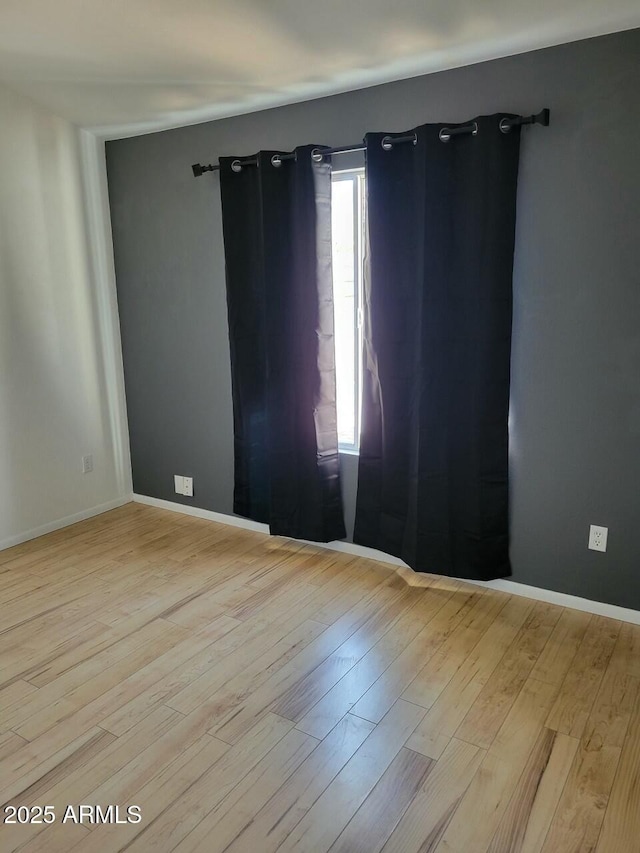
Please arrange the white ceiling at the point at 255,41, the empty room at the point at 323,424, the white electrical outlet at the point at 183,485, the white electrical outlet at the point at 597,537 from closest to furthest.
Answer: the empty room at the point at 323,424 → the white ceiling at the point at 255,41 → the white electrical outlet at the point at 597,537 → the white electrical outlet at the point at 183,485

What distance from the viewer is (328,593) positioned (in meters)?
2.90

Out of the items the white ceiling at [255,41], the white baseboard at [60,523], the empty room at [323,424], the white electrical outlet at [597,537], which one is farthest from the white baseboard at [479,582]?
the white ceiling at [255,41]

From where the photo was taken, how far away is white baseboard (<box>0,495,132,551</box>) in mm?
3511

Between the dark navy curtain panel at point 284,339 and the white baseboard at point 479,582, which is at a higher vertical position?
the dark navy curtain panel at point 284,339

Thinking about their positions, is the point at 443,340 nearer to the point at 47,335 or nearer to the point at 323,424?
the point at 323,424

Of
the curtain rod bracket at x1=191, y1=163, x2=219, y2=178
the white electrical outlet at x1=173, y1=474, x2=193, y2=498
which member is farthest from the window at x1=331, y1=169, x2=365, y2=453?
the white electrical outlet at x1=173, y1=474, x2=193, y2=498

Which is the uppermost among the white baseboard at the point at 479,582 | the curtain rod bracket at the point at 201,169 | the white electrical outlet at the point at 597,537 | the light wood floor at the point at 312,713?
the curtain rod bracket at the point at 201,169

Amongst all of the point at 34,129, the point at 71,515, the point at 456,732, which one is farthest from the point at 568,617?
the point at 34,129

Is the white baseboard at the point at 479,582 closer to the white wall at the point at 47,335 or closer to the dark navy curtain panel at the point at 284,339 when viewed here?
the dark navy curtain panel at the point at 284,339

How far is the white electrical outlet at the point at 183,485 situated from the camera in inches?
155

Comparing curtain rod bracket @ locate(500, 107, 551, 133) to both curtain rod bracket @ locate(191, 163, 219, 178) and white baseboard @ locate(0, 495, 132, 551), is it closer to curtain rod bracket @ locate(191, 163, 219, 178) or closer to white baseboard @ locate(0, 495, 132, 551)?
curtain rod bracket @ locate(191, 163, 219, 178)

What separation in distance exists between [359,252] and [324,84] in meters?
0.78

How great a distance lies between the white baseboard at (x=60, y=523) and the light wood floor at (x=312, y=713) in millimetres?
489

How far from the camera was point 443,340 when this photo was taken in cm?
279
